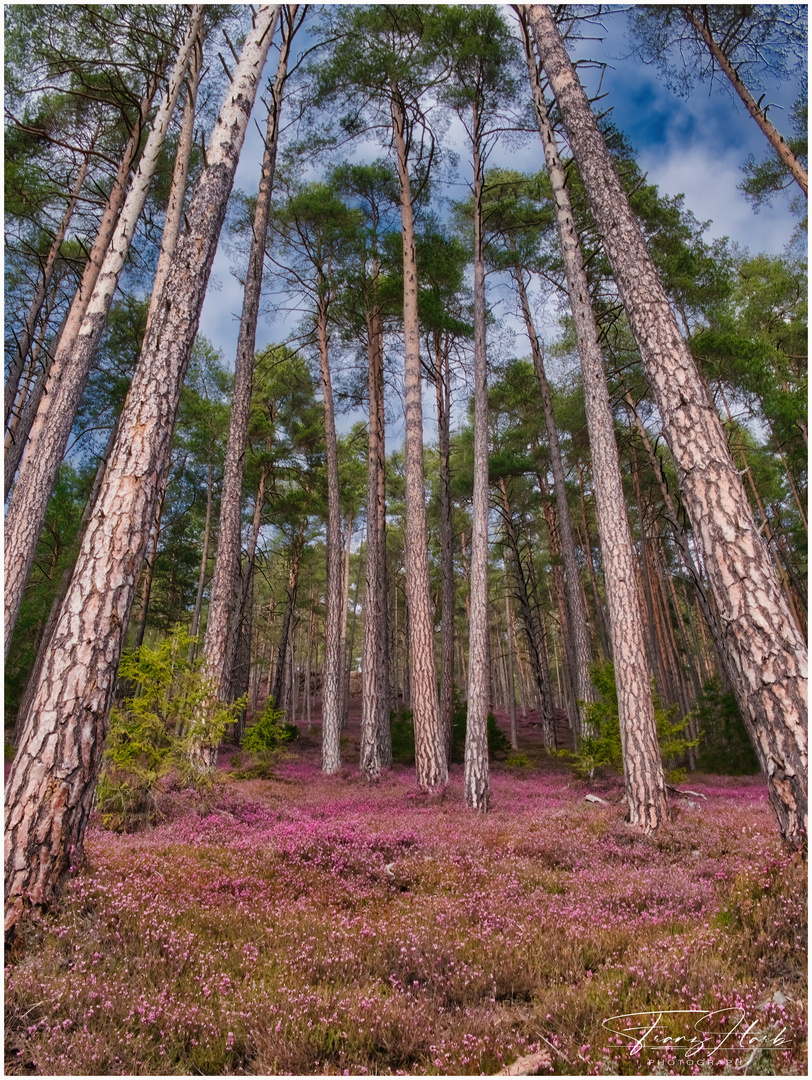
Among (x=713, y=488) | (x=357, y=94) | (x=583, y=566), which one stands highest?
(x=357, y=94)

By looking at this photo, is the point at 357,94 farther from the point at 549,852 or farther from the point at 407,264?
the point at 549,852

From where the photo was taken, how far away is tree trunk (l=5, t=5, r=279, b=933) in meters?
3.25

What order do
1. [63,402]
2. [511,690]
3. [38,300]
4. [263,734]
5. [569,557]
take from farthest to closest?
[511,690] < [569,557] < [38,300] < [263,734] < [63,402]

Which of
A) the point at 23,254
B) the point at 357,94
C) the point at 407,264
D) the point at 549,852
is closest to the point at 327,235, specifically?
the point at 357,94

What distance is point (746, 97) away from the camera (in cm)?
1004

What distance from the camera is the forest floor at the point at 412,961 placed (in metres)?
2.30

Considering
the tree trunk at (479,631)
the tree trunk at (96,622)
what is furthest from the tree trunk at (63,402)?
the tree trunk at (479,631)

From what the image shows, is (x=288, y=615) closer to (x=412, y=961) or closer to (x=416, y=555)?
(x=416, y=555)

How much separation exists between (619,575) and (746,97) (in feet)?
34.2

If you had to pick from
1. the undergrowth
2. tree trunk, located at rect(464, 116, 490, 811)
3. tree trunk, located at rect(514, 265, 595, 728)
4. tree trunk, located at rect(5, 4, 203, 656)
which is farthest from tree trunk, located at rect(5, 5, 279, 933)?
tree trunk, located at rect(514, 265, 595, 728)

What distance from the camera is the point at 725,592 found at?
3.86m

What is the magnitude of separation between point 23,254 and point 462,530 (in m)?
19.4

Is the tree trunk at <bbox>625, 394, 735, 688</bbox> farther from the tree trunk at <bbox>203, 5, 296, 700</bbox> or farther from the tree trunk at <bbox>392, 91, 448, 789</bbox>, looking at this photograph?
the tree trunk at <bbox>203, 5, 296, 700</bbox>
